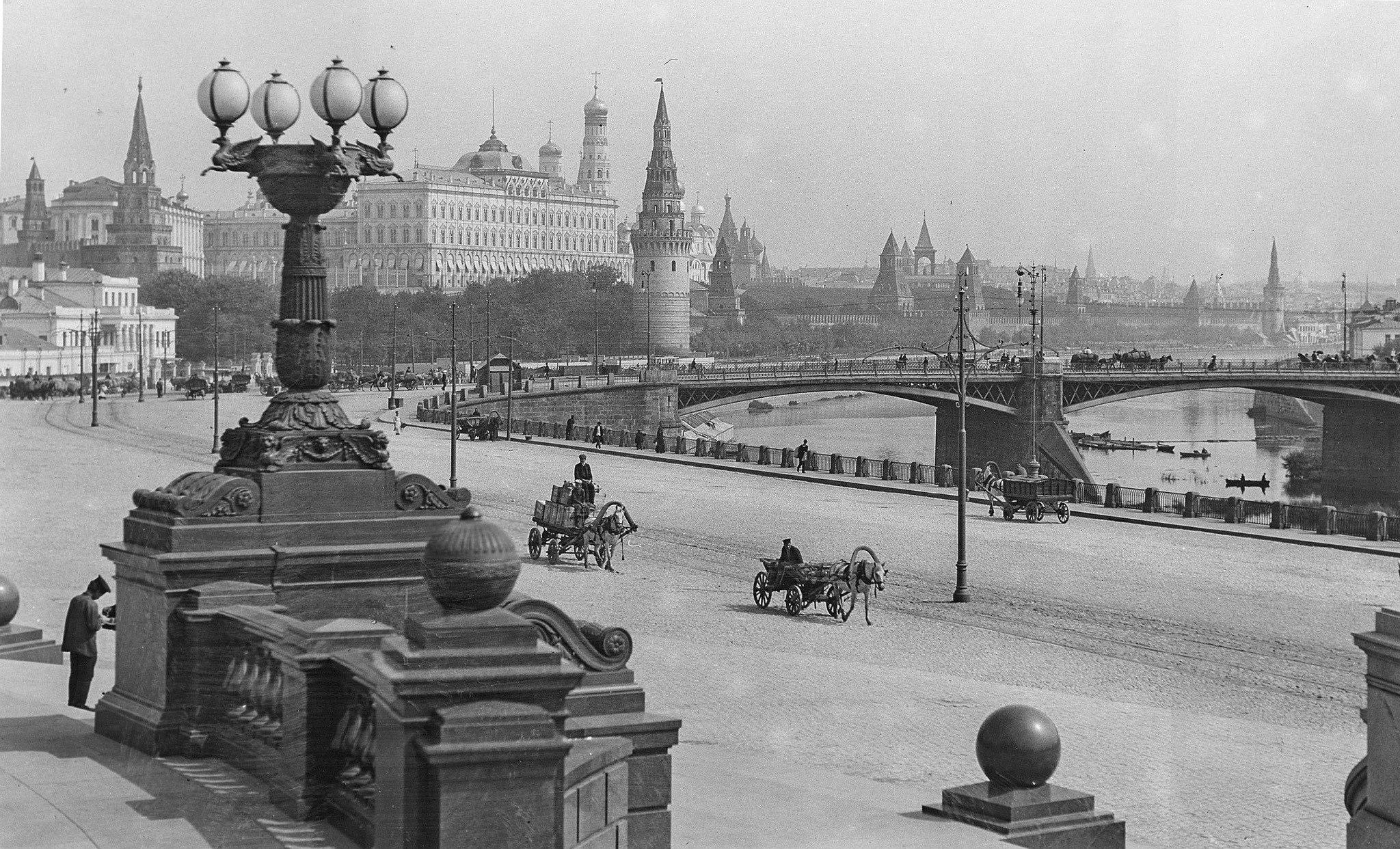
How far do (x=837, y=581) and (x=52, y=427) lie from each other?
109ft

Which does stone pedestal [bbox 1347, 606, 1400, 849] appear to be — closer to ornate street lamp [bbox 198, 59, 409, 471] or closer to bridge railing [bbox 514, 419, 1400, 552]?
ornate street lamp [bbox 198, 59, 409, 471]

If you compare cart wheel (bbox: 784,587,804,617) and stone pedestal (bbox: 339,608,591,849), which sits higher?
stone pedestal (bbox: 339,608,591,849)

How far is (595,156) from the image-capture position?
174 metres

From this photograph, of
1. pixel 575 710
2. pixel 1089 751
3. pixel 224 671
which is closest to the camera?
pixel 575 710

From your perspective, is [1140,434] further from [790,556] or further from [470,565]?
[470,565]

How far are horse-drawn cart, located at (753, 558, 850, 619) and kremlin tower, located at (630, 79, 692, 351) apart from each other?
104 meters

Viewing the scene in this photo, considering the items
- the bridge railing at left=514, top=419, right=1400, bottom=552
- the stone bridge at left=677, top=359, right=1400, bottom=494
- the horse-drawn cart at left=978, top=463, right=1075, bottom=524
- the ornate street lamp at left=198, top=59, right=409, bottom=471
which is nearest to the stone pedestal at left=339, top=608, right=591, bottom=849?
the ornate street lamp at left=198, top=59, right=409, bottom=471

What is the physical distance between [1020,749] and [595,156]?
168439 mm

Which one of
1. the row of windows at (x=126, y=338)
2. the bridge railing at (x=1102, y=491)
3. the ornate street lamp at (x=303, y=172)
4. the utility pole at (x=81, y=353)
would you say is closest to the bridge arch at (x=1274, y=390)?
the bridge railing at (x=1102, y=491)

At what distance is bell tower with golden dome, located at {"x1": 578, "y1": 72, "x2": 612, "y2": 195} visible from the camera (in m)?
173

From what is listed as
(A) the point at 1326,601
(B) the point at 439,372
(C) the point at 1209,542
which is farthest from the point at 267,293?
(A) the point at 1326,601

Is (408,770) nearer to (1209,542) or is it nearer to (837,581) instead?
(837,581)

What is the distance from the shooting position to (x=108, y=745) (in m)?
7.76

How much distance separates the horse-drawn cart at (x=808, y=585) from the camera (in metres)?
18.8
